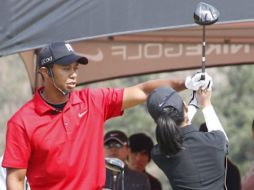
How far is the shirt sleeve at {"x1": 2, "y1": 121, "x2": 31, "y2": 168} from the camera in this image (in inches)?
226

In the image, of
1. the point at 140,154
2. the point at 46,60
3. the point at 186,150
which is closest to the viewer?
the point at 186,150

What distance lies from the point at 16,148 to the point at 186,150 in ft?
3.49

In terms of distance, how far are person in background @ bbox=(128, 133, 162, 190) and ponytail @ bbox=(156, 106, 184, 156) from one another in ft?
12.4

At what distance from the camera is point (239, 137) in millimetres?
25297

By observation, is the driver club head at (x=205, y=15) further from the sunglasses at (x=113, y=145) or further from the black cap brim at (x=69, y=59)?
the sunglasses at (x=113, y=145)

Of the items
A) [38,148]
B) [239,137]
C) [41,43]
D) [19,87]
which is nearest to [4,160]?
[38,148]

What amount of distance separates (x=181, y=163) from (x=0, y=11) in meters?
1.66

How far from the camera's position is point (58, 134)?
19.0 ft

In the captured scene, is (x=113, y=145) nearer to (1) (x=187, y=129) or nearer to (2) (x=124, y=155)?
(2) (x=124, y=155)

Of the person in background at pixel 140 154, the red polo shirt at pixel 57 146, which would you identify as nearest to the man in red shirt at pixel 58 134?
the red polo shirt at pixel 57 146

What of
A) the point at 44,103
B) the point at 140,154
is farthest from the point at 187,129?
the point at 140,154

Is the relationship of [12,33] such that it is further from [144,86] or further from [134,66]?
[134,66]

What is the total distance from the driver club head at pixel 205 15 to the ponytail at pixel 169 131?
2.10 ft

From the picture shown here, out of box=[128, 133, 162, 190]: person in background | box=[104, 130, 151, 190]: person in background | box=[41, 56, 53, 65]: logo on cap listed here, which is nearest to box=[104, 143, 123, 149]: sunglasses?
box=[104, 130, 151, 190]: person in background
